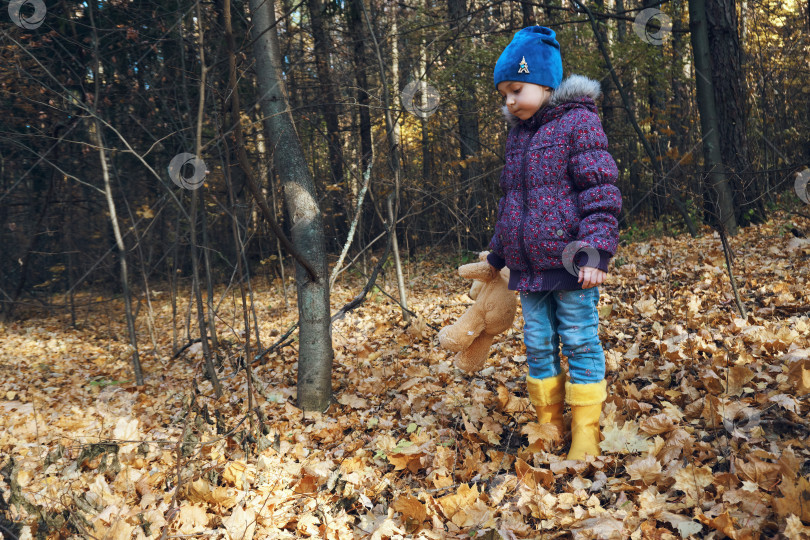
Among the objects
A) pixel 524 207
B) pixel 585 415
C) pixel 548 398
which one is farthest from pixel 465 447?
pixel 524 207

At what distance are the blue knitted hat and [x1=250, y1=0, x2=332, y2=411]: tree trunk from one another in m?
1.63

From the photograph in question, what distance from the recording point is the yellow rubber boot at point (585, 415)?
227 centimetres

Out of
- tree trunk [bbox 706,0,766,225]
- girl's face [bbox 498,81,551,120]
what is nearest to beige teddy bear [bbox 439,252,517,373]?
girl's face [bbox 498,81,551,120]

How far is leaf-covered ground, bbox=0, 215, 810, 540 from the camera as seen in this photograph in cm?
193

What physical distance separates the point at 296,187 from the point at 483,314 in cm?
159

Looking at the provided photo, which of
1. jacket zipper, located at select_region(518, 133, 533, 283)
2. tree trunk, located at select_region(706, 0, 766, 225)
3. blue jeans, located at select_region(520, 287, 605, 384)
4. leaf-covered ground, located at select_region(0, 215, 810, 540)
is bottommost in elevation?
leaf-covered ground, located at select_region(0, 215, 810, 540)

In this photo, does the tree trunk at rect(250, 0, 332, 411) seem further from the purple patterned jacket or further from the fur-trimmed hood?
the fur-trimmed hood

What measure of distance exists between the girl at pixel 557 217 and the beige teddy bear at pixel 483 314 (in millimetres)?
199

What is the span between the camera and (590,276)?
6.75ft

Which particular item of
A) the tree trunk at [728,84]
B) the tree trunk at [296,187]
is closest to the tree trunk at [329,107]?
the tree trunk at [296,187]

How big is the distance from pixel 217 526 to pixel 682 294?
3.89 m

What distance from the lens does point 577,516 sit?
6.28ft

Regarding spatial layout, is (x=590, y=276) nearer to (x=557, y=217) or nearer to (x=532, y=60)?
(x=557, y=217)

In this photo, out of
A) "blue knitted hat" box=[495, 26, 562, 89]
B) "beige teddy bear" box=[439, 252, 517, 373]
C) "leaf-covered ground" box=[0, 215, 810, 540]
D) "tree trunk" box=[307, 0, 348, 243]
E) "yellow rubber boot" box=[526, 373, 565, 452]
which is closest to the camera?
"leaf-covered ground" box=[0, 215, 810, 540]
